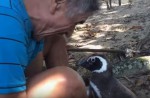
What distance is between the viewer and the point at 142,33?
4.36 m

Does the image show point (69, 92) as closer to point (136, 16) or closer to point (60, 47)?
point (60, 47)

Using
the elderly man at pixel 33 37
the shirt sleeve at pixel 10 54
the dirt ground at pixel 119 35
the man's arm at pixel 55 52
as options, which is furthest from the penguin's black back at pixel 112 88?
the shirt sleeve at pixel 10 54

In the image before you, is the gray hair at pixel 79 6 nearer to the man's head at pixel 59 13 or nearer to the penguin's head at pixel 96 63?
the man's head at pixel 59 13

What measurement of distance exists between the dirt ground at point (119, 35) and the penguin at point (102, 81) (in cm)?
14

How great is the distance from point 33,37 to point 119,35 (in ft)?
8.91

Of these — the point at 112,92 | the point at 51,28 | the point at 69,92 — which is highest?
the point at 51,28

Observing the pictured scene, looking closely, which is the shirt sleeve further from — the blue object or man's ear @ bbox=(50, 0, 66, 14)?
man's ear @ bbox=(50, 0, 66, 14)

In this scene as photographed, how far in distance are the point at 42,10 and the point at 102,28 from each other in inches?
138

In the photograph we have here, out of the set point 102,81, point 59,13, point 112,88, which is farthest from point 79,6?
point 102,81

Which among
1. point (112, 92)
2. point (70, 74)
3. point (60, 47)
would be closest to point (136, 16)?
point (112, 92)

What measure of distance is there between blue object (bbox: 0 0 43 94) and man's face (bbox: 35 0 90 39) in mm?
96

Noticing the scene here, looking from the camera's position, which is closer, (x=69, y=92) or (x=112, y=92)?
(x=69, y=92)

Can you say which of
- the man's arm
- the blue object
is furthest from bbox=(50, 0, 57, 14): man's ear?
the man's arm

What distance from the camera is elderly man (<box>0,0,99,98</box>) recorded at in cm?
161
